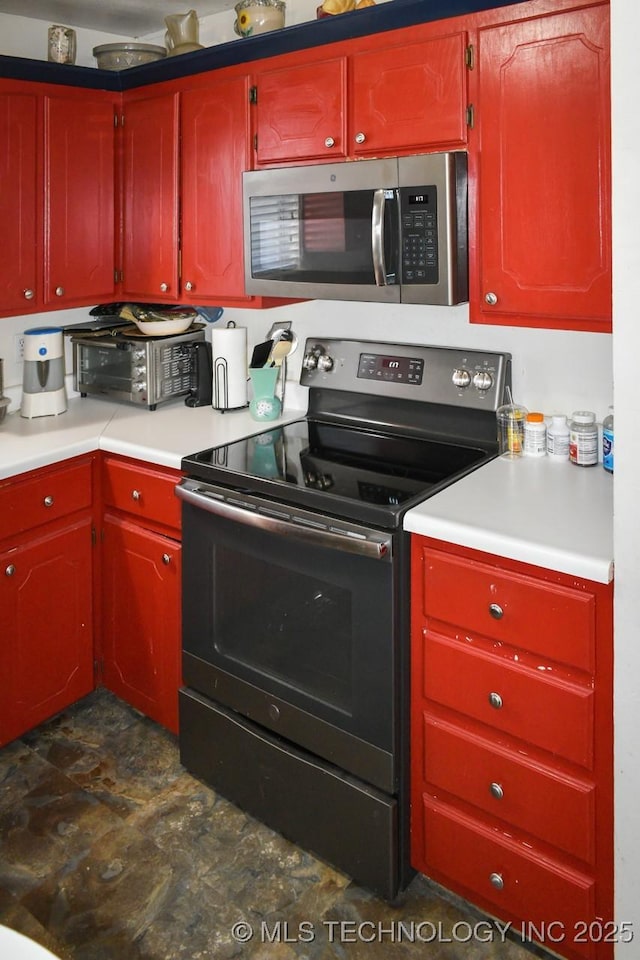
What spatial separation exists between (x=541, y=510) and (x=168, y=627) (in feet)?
3.86

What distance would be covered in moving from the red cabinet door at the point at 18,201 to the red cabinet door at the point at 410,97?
1.05 metres

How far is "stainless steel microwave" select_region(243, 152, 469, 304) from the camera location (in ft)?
6.16

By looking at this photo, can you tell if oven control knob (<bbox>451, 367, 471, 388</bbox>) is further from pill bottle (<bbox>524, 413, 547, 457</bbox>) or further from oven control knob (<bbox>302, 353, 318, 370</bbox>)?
oven control knob (<bbox>302, 353, 318, 370</bbox>)

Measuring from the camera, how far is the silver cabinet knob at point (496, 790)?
5.43 feet

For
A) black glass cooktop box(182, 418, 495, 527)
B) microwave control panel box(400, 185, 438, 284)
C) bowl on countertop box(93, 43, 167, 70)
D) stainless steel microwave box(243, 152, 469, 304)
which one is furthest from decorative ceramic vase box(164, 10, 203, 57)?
black glass cooktop box(182, 418, 495, 527)

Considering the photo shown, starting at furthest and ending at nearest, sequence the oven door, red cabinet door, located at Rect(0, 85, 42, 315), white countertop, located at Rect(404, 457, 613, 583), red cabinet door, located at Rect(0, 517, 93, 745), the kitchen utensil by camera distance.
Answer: the kitchen utensil < red cabinet door, located at Rect(0, 85, 42, 315) < red cabinet door, located at Rect(0, 517, 93, 745) < the oven door < white countertop, located at Rect(404, 457, 613, 583)

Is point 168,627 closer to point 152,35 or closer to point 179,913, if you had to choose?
point 179,913

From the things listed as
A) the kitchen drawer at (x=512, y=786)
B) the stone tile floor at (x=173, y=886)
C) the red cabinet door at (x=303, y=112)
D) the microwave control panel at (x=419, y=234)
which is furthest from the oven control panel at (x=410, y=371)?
the stone tile floor at (x=173, y=886)

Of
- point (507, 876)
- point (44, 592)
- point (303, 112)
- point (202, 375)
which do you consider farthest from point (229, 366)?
point (507, 876)

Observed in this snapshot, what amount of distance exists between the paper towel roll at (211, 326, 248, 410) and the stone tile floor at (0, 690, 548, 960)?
45.4 inches

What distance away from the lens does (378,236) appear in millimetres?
1931

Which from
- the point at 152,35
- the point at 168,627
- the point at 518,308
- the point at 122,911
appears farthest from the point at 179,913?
the point at 152,35

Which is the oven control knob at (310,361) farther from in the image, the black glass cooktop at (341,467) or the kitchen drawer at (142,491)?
the kitchen drawer at (142,491)

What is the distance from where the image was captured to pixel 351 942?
5.68 feet
